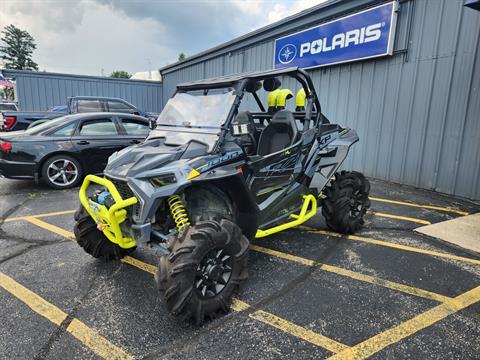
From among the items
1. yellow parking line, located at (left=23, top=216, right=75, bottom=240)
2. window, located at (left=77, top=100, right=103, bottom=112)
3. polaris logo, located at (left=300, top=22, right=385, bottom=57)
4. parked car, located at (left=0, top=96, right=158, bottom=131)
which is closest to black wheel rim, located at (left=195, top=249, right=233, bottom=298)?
yellow parking line, located at (left=23, top=216, right=75, bottom=240)

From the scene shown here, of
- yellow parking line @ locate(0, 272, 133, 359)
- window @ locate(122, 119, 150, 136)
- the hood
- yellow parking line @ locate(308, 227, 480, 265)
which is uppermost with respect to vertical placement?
window @ locate(122, 119, 150, 136)

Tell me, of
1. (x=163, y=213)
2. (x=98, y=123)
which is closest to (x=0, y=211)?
(x=98, y=123)

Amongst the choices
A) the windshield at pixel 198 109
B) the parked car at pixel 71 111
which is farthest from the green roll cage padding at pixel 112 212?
the parked car at pixel 71 111

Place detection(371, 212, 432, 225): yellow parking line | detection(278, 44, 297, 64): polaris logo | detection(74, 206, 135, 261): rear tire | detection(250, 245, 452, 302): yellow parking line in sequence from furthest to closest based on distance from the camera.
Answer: detection(278, 44, 297, 64): polaris logo < detection(371, 212, 432, 225): yellow parking line < detection(74, 206, 135, 261): rear tire < detection(250, 245, 452, 302): yellow parking line

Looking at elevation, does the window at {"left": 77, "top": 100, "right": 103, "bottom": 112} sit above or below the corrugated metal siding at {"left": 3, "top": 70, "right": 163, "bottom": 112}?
below

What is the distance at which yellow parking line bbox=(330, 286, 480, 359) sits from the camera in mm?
2495

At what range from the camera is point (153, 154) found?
320cm

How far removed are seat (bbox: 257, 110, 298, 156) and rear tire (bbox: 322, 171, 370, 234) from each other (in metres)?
0.97

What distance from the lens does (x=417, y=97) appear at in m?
7.58

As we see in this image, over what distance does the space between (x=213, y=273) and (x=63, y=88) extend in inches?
807

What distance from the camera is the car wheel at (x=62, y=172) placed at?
23.2 ft

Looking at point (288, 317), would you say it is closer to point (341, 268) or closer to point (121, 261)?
point (341, 268)

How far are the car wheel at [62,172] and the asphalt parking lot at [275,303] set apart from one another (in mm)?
2431

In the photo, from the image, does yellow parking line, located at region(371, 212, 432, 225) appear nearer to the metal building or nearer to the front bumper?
the metal building
